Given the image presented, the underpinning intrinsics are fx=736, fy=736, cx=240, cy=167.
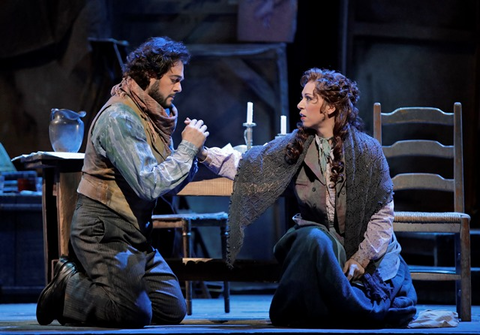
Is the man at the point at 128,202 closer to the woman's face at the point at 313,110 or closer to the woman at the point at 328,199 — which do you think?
the woman at the point at 328,199

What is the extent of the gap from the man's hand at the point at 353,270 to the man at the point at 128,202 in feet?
2.42

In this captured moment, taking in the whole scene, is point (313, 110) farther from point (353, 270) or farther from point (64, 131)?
point (64, 131)

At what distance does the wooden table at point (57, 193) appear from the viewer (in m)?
3.48

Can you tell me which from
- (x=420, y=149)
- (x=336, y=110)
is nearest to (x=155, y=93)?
(x=336, y=110)

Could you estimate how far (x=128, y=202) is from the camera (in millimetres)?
3164

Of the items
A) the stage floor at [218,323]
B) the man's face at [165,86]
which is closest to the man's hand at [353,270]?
the stage floor at [218,323]

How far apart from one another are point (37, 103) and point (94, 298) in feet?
10.6

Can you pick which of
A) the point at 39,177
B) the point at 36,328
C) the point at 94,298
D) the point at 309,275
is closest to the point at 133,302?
the point at 94,298

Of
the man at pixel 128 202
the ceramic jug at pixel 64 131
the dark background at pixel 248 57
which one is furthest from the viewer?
the dark background at pixel 248 57

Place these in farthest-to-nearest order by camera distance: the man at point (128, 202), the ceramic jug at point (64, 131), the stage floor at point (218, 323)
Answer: the ceramic jug at point (64, 131), the man at point (128, 202), the stage floor at point (218, 323)

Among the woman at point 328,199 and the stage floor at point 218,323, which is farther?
the woman at point 328,199

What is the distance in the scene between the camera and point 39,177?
5.89 m

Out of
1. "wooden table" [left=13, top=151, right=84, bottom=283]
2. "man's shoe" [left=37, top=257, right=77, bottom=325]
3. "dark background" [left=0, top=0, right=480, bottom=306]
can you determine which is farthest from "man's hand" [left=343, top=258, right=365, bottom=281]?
"dark background" [left=0, top=0, right=480, bottom=306]

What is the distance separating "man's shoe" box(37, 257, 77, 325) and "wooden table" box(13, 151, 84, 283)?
12.0 inches
